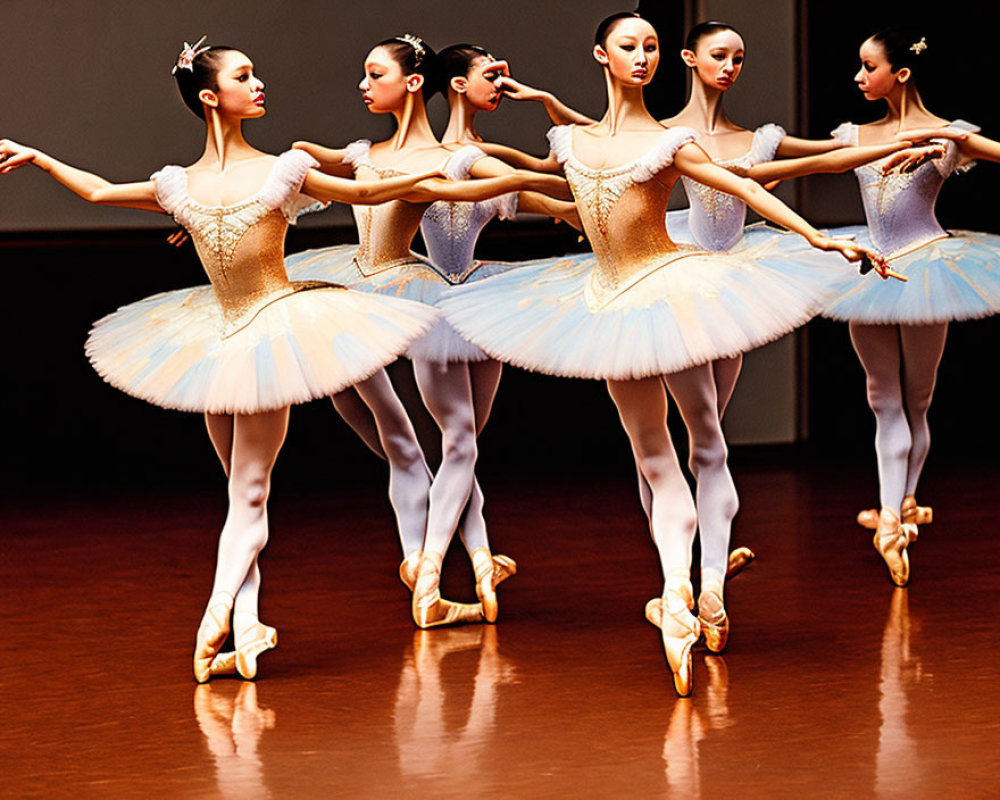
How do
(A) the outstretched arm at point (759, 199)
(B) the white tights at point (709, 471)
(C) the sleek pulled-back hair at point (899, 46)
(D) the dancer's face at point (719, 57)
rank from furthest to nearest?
(C) the sleek pulled-back hair at point (899, 46) < (D) the dancer's face at point (719, 57) < (B) the white tights at point (709, 471) < (A) the outstretched arm at point (759, 199)

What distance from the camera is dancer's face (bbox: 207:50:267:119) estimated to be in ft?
10.8

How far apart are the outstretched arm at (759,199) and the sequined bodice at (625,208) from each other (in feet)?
0.12

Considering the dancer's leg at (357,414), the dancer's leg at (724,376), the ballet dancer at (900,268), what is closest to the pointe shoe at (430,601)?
the dancer's leg at (357,414)

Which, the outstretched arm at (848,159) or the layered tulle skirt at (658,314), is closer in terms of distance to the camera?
the layered tulle skirt at (658,314)

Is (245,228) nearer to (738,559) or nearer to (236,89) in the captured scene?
(236,89)

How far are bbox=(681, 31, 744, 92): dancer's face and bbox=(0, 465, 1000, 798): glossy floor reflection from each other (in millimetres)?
1377

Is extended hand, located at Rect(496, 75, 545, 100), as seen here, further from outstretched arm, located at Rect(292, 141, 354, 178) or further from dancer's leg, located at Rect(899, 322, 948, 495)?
dancer's leg, located at Rect(899, 322, 948, 495)

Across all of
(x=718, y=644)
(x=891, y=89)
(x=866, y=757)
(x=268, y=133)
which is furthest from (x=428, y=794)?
(x=268, y=133)

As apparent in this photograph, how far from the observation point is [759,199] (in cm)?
304

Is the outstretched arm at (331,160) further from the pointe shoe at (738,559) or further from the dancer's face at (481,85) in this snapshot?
the pointe shoe at (738,559)

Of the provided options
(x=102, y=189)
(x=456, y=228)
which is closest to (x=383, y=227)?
(x=456, y=228)

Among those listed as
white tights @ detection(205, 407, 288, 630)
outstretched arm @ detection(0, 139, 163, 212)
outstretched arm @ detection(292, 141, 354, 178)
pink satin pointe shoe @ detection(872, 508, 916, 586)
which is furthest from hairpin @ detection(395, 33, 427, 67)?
pink satin pointe shoe @ detection(872, 508, 916, 586)

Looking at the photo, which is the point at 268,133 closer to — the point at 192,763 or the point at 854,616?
the point at 854,616

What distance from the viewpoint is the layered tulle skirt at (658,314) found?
3035mm
